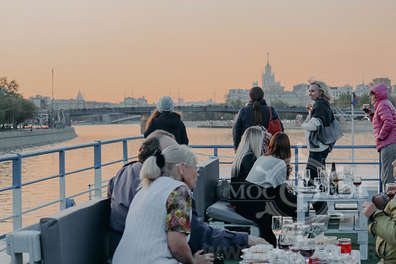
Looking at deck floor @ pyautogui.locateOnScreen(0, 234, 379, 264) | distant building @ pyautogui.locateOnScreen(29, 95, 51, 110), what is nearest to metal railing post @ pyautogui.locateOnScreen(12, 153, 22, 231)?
deck floor @ pyautogui.locateOnScreen(0, 234, 379, 264)

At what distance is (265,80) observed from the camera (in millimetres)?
166375

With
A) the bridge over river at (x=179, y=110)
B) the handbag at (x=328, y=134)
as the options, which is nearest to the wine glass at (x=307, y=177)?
the handbag at (x=328, y=134)

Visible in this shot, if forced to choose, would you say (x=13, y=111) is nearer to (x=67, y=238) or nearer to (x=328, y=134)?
(x=328, y=134)

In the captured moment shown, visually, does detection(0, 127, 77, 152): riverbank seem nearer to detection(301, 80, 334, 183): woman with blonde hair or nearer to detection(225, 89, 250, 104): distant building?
detection(301, 80, 334, 183): woman with blonde hair

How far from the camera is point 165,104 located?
5.64 metres

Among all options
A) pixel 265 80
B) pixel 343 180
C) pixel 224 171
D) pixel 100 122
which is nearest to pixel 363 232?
pixel 343 180

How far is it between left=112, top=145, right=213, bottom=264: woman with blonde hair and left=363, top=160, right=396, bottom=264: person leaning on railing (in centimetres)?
80

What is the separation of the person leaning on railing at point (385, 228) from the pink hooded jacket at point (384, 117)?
11.5 feet

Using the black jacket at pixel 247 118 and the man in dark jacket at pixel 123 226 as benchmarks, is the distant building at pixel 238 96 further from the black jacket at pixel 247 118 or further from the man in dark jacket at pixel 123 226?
the man in dark jacket at pixel 123 226

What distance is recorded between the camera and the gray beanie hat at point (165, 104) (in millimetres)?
5633

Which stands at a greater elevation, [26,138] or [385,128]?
[385,128]

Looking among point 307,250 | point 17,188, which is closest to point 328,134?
point 17,188

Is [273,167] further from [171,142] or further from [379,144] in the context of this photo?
[379,144]

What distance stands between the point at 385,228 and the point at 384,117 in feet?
12.2
